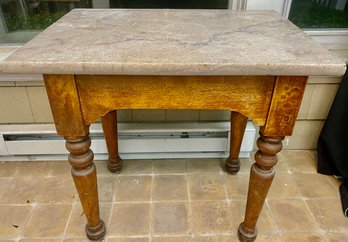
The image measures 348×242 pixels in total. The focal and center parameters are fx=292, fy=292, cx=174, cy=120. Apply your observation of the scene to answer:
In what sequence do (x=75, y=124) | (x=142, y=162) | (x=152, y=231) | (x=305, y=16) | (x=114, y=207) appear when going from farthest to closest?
(x=142, y=162) → (x=305, y=16) → (x=114, y=207) → (x=152, y=231) → (x=75, y=124)

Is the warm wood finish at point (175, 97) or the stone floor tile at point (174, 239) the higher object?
the warm wood finish at point (175, 97)

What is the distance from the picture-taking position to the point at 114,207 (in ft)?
3.91

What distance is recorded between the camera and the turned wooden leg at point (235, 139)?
1188 millimetres

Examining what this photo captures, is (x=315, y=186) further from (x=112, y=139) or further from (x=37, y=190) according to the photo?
(x=37, y=190)

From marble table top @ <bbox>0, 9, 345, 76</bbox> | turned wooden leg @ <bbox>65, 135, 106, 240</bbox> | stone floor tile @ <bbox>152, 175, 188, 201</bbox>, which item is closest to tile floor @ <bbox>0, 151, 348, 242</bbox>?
stone floor tile @ <bbox>152, 175, 188, 201</bbox>

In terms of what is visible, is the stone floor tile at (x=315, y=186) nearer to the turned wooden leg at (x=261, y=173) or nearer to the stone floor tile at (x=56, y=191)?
the turned wooden leg at (x=261, y=173)

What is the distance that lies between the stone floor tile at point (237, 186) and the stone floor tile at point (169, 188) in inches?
7.5

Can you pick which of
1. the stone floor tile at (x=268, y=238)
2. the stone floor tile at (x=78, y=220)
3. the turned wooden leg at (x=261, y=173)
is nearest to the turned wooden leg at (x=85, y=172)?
the stone floor tile at (x=78, y=220)

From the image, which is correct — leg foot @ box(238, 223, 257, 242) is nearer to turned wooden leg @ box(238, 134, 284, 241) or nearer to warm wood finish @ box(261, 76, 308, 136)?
turned wooden leg @ box(238, 134, 284, 241)

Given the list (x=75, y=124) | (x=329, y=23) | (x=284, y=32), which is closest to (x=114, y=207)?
(x=75, y=124)

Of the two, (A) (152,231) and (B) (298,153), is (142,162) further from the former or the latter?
(B) (298,153)

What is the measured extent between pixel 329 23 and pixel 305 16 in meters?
0.12

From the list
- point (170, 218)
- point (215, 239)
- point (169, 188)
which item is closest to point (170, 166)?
point (169, 188)

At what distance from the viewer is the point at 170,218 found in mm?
1142
